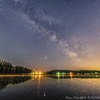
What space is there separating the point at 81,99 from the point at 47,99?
5.16 metres

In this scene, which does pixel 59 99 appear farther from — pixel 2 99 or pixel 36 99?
pixel 2 99

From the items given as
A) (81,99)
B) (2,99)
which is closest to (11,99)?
(2,99)

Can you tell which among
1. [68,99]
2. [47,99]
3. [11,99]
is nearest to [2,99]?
[11,99]

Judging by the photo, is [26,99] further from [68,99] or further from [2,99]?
[68,99]

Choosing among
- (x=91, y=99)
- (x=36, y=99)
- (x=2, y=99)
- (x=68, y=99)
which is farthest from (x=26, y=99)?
(x=91, y=99)

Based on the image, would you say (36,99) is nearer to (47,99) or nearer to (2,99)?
(47,99)

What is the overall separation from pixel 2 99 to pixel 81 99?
11.7 metres

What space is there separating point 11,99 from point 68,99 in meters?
8.51

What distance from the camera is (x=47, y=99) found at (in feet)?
110

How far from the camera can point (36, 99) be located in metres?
33.7

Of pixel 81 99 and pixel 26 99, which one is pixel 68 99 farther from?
pixel 26 99

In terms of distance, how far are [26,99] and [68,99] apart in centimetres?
634

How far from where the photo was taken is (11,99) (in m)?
33.1

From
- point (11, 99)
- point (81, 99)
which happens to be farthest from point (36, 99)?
point (81, 99)
